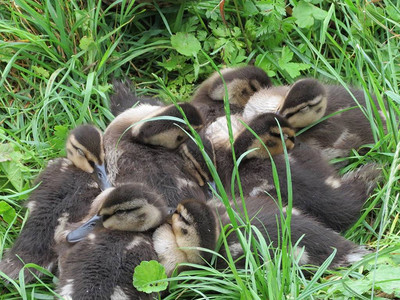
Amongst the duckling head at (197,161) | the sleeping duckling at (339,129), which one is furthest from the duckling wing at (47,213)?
the sleeping duckling at (339,129)

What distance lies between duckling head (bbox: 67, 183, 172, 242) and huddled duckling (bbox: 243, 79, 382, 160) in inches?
33.6

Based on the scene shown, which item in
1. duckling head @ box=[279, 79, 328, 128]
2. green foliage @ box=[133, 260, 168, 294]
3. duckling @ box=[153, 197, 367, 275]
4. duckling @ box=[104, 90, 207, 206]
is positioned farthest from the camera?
duckling head @ box=[279, 79, 328, 128]

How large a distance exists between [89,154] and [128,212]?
0.51m

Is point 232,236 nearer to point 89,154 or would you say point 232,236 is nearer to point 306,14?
point 89,154

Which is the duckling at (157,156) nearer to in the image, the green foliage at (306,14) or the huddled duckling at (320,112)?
the huddled duckling at (320,112)

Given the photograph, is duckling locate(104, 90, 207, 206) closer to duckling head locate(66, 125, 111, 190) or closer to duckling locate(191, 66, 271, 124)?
duckling head locate(66, 125, 111, 190)

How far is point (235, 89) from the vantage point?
3.53 meters

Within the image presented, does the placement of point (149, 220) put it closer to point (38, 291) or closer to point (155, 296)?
point (155, 296)

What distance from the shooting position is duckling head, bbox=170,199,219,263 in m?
2.64

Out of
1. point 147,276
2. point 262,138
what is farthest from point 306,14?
point 147,276

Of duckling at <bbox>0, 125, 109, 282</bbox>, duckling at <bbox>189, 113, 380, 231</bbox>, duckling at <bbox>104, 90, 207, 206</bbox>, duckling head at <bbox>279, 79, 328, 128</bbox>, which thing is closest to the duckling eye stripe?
duckling head at <bbox>279, 79, 328, 128</bbox>

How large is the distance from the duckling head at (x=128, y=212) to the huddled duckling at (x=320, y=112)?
2.80 feet

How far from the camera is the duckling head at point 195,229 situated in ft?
8.67

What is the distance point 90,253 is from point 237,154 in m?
0.85
